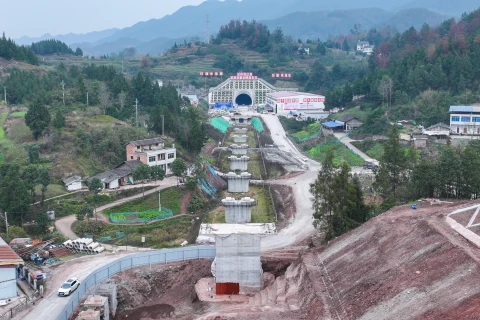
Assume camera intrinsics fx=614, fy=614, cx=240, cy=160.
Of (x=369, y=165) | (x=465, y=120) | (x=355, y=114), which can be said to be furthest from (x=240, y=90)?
(x=369, y=165)

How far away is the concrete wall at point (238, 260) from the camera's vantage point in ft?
79.0

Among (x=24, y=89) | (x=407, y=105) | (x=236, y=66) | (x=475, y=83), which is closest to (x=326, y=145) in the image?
(x=407, y=105)

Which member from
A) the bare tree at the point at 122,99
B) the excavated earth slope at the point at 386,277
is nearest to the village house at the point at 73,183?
the excavated earth slope at the point at 386,277

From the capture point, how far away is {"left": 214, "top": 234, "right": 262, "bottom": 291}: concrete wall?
24.1 metres

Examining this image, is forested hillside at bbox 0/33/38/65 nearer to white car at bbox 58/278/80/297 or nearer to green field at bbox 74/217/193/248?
green field at bbox 74/217/193/248

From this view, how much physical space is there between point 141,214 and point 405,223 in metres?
14.4

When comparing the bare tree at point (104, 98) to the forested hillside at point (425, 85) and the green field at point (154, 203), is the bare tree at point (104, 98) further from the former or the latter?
the forested hillside at point (425, 85)

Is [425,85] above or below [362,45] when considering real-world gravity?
below

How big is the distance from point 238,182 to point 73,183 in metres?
9.95

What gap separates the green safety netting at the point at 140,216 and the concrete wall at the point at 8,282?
32.6 feet

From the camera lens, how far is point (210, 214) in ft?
108

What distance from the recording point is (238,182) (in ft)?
125

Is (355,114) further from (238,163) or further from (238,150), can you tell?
(238,163)

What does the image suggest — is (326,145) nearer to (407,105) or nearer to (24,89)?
(407,105)
